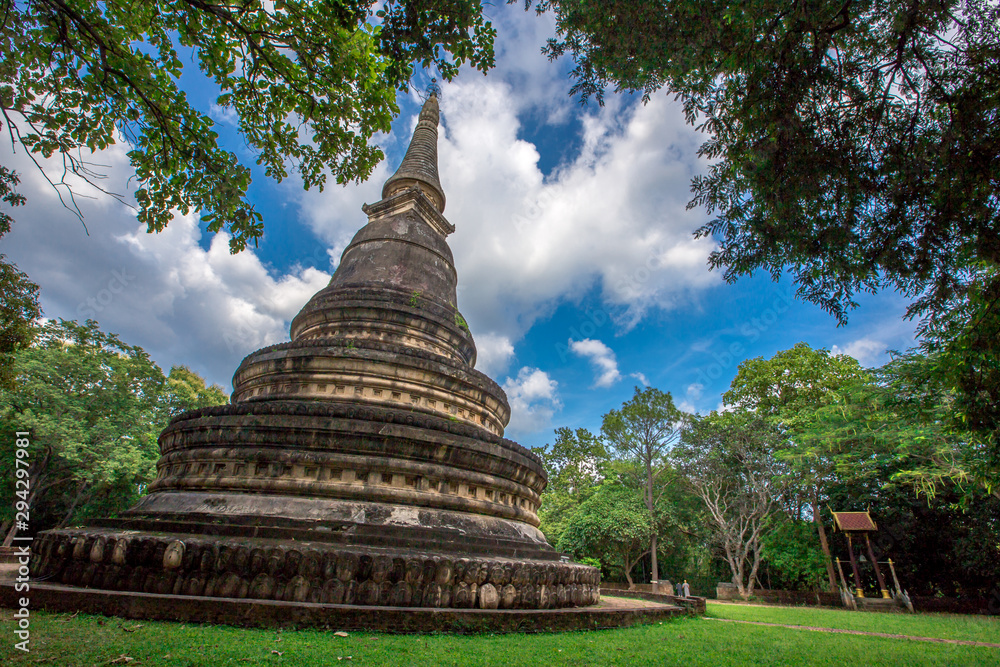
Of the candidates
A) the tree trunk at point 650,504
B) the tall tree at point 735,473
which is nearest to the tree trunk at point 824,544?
the tall tree at point 735,473

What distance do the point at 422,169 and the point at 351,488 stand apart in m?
12.6

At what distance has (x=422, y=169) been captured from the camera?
56.0 feet

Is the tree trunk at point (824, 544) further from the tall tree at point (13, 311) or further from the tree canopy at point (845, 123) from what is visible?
the tall tree at point (13, 311)

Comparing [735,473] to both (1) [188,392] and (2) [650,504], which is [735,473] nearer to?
(2) [650,504]

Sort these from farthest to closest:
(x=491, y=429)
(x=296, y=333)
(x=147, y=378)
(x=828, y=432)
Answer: (x=147, y=378) < (x=828, y=432) < (x=296, y=333) < (x=491, y=429)

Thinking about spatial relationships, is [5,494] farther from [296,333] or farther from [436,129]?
[436,129]

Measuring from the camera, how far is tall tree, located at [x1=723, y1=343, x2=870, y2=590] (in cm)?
2152

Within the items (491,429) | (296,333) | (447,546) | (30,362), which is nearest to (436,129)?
(296,333)

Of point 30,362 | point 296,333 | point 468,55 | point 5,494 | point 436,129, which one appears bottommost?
point 5,494

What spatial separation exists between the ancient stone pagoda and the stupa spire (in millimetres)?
4249

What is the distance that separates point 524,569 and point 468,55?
5988 millimetres

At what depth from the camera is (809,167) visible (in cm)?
489

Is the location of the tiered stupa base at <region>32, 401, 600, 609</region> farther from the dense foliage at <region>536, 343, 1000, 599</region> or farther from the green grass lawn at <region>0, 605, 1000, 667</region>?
the dense foliage at <region>536, 343, 1000, 599</region>

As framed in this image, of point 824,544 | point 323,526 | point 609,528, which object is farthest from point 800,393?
point 323,526
